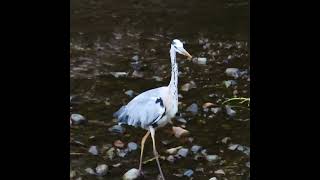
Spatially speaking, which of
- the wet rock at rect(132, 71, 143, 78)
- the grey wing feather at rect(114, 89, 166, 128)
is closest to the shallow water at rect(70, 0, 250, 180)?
the wet rock at rect(132, 71, 143, 78)

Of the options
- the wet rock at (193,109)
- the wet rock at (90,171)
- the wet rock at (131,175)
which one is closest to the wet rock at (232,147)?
the wet rock at (193,109)

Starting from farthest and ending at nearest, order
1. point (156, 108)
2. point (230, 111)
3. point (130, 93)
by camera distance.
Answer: point (130, 93) < point (230, 111) < point (156, 108)

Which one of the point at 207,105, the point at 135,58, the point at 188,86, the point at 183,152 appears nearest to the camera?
the point at 183,152

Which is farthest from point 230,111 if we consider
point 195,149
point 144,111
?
point 144,111

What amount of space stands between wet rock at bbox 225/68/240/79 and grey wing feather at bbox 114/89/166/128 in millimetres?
2067

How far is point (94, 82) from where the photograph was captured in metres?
7.38

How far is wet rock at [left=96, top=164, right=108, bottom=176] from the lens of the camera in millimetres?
5219

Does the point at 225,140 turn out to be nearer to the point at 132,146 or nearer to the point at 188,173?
the point at 188,173

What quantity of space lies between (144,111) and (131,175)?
25.6 inches

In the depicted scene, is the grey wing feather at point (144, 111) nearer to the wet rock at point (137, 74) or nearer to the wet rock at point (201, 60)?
the wet rock at point (137, 74)

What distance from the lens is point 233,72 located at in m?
7.53

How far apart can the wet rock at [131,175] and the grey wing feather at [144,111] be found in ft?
1.58

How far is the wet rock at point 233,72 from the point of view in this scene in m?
7.47

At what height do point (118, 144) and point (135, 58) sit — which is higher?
point (135, 58)
